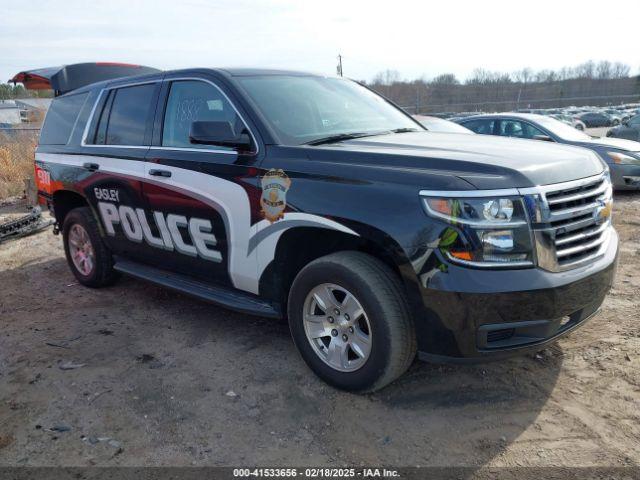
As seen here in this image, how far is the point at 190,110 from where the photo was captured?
3975 mm

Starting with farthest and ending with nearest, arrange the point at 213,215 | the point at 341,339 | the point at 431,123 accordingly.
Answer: the point at 431,123 → the point at 213,215 → the point at 341,339

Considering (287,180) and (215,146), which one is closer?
(287,180)

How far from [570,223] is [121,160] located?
11.3ft

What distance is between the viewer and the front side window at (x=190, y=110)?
145 inches

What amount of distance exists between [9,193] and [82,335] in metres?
8.83

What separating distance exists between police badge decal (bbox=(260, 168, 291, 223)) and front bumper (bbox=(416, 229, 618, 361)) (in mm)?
1018

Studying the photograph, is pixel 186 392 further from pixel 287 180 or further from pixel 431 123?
pixel 431 123

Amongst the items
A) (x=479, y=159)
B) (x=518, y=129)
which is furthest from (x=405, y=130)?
(x=518, y=129)

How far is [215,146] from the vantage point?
3.68 meters

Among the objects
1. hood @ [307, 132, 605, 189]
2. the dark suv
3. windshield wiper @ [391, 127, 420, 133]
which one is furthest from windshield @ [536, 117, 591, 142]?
hood @ [307, 132, 605, 189]

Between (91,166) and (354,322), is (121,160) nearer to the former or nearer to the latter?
(91,166)

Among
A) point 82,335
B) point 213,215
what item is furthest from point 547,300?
point 82,335

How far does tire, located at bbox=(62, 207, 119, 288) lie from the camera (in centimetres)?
506

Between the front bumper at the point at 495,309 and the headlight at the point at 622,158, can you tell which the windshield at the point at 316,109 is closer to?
the front bumper at the point at 495,309
